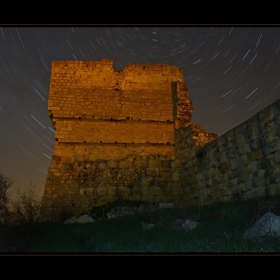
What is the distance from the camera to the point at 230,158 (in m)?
7.84

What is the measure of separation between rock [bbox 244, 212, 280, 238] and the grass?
0.39ft

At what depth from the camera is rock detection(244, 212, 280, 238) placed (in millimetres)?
4430

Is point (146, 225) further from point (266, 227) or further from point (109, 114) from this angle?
point (109, 114)

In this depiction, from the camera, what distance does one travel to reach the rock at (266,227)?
14.5 ft

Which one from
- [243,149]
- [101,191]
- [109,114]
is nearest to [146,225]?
[243,149]

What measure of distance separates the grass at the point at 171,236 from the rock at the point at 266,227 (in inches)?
4.7

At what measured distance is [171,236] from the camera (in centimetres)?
573

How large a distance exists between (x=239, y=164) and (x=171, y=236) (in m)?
2.62

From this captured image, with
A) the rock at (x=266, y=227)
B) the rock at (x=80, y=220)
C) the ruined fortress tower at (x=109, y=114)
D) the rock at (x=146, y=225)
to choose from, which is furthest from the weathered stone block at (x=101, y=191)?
the rock at (x=266, y=227)

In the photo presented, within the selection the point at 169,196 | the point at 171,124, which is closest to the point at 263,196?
the point at 169,196

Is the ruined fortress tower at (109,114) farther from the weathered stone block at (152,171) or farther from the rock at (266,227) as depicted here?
the rock at (266,227)
